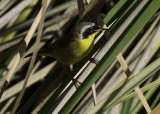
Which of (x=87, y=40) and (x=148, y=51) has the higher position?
(x=87, y=40)

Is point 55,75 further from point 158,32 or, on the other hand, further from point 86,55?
point 158,32

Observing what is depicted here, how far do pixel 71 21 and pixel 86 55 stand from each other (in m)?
1.00

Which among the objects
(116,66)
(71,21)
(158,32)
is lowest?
(116,66)

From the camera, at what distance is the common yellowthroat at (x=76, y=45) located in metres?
2.29

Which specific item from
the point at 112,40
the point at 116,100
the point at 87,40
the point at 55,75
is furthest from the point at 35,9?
the point at 116,100

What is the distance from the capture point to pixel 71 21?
324cm

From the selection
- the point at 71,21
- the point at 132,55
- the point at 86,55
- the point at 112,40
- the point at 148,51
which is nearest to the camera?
the point at 112,40

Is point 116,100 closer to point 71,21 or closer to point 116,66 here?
point 116,66

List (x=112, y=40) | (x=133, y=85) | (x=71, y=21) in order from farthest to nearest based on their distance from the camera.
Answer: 1. (x=71, y=21)
2. (x=112, y=40)
3. (x=133, y=85)

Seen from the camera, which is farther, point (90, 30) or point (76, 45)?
point (76, 45)

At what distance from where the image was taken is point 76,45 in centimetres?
252

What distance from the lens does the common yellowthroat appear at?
2.29 meters

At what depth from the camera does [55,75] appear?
7.01ft

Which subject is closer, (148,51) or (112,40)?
(112,40)
